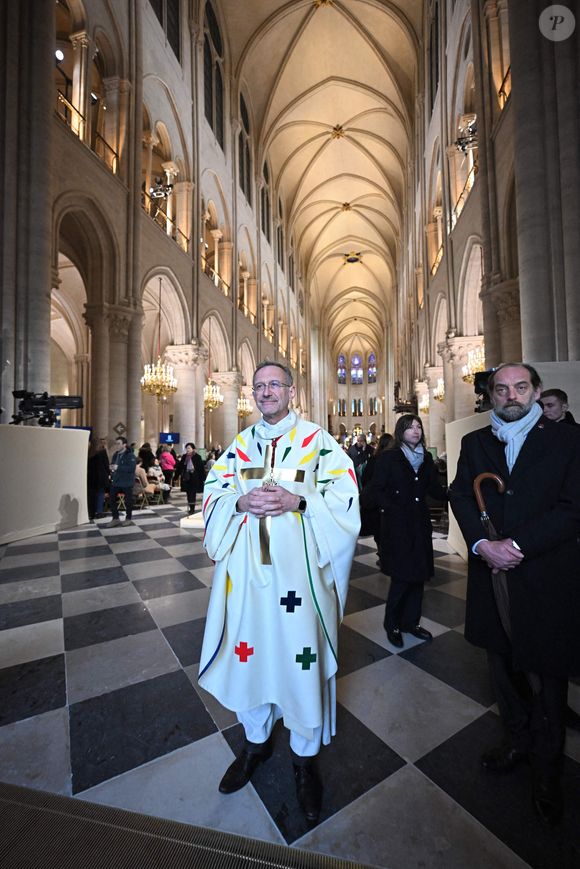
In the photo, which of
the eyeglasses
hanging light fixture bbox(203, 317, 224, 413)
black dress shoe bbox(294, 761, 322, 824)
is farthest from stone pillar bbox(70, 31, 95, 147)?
black dress shoe bbox(294, 761, 322, 824)

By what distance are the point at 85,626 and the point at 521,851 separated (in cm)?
264

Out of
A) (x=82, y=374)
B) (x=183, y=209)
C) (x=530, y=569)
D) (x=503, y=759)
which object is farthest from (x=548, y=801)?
(x=82, y=374)

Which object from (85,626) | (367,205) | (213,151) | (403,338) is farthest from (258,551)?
(367,205)

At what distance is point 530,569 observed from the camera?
1438 millimetres

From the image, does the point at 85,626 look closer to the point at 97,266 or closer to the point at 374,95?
the point at 97,266

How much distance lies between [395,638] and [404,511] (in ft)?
2.62

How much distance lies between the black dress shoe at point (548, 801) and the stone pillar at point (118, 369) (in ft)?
31.4

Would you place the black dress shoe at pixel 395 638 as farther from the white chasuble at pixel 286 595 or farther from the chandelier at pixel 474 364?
the chandelier at pixel 474 364

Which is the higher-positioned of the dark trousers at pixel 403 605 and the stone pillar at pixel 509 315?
the stone pillar at pixel 509 315

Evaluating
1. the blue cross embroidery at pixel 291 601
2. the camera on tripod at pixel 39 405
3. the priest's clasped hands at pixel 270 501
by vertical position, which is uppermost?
the camera on tripod at pixel 39 405

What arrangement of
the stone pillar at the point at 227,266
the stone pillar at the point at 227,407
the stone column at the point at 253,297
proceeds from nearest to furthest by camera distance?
the stone pillar at the point at 227,407, the stone pillar at the point at 227,266, the stone column at the point at 253,297

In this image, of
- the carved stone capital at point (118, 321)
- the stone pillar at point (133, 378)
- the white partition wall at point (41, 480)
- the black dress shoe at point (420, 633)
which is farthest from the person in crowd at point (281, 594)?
the carved stone capital at point (118, 321)

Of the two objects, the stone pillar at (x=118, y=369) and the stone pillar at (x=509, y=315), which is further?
the stone pillar at (x=118, y=369)

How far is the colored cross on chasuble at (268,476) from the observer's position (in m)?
1.53
